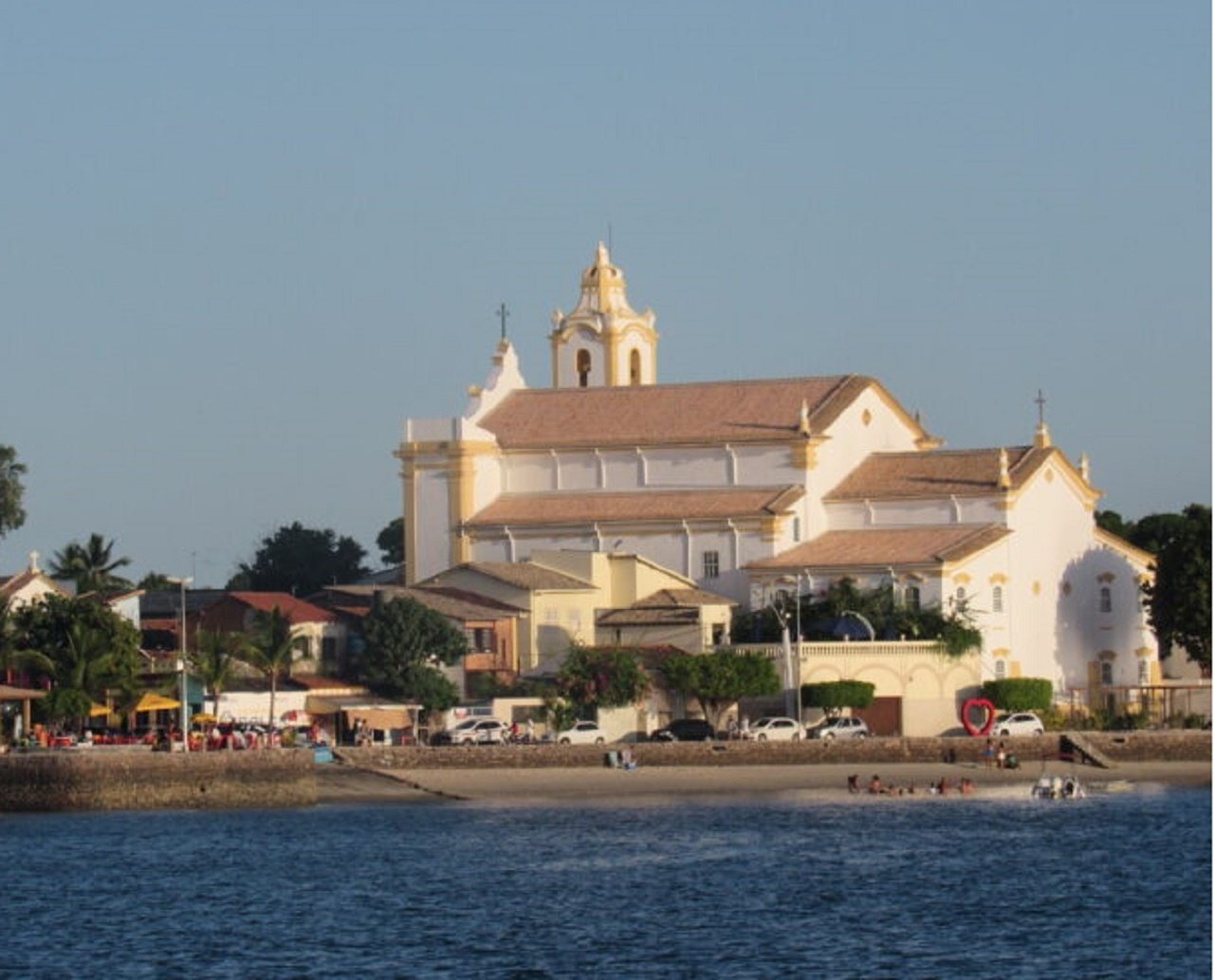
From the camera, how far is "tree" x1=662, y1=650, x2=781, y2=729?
11281 centimetres

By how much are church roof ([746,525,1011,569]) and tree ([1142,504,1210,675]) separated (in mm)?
5596

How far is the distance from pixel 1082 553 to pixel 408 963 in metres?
64.1

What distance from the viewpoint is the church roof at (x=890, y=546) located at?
388ft

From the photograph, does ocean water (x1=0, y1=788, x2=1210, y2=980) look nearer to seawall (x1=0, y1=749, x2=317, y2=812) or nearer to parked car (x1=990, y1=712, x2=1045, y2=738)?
seawall (x1=0, y1=749, x2=317, y2=812)

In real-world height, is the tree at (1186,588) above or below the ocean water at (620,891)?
above

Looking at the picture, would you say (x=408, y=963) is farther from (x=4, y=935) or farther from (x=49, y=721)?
(x=49, y=721)

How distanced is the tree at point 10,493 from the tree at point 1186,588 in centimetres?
5543

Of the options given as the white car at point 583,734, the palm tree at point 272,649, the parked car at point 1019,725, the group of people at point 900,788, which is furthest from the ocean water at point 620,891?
the parked car at point 1019,725

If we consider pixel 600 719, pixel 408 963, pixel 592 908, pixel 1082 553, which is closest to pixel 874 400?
pixel 1082 553

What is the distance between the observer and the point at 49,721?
103188 millimetres

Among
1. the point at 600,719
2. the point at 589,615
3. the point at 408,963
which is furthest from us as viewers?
the point at 589,615

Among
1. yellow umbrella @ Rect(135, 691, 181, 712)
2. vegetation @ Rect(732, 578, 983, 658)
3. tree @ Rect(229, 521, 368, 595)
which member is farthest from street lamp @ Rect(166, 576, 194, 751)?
tree @ Rect(229, 521, 368, 595)

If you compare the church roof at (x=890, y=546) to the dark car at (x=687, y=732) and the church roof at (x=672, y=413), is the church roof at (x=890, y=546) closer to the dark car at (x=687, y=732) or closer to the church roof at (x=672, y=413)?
the church roof at (x=672, y=413)

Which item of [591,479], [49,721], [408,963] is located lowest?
[408,963]
